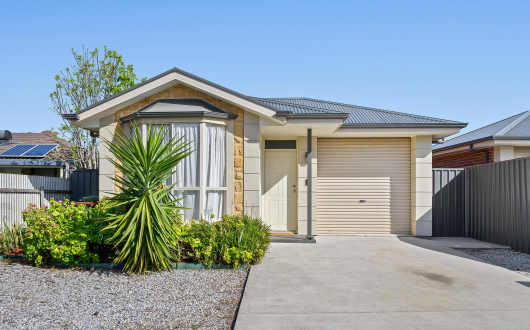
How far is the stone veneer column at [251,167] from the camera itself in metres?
8.12

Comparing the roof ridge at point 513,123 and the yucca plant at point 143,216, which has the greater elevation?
the roof ridge at point 513,123

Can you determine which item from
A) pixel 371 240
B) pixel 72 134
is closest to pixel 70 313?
pixel 371 240

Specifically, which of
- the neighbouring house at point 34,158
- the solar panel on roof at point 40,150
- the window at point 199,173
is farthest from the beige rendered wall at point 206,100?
the solar panel on roof at point 40,150

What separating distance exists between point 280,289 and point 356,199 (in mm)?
5926

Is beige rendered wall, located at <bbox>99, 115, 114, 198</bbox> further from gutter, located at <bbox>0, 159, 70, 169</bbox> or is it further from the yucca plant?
gutter, located at <bbox>0, 159, 70, 169</bbox>

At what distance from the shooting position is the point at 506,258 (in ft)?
23.8

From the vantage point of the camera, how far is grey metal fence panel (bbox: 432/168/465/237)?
10.1m

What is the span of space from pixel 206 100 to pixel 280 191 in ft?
11.1

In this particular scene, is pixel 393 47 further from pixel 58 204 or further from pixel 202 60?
pixel 58 204

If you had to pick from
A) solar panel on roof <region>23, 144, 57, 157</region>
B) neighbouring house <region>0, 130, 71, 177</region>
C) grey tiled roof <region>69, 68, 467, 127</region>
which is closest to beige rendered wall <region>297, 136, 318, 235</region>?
grey tiled roof <region>69, 68, 467, 127</region>

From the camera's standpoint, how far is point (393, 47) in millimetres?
10180

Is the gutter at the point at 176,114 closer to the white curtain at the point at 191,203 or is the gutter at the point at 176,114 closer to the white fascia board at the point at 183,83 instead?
the white fascia board at the point at 183,83

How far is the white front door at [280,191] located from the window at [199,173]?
2.31 meters

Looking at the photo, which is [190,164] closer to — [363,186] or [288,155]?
[288,155]
